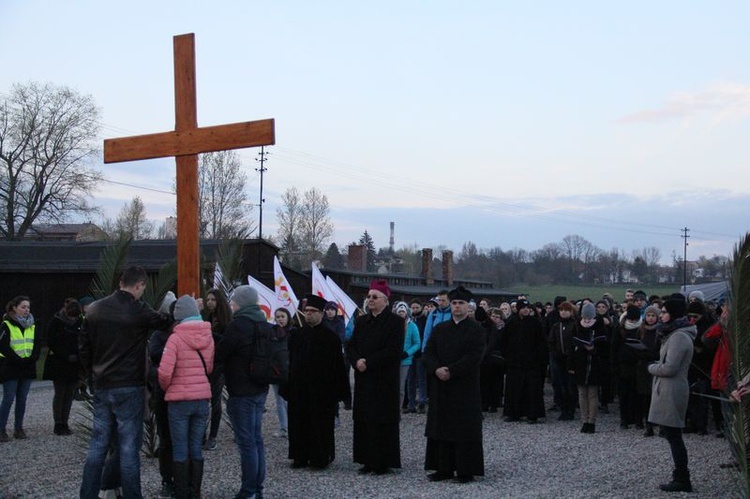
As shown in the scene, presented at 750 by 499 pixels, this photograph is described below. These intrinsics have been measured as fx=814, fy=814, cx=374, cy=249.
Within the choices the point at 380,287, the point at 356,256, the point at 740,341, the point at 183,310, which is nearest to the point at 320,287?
the point at 380,287

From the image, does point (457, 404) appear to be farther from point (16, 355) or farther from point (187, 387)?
point (16, 355)

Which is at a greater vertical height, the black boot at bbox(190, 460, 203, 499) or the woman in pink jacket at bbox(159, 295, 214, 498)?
the woman in pink jacket at bbox(159, 295, 214, 498)

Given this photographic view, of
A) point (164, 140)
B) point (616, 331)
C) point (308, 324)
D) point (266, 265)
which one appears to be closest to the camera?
point (164, 140)

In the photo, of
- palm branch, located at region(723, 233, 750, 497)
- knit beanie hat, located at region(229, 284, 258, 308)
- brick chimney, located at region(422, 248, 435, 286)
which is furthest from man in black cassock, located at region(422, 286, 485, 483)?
brick chimney, located at region(422, 248, 435, 286)

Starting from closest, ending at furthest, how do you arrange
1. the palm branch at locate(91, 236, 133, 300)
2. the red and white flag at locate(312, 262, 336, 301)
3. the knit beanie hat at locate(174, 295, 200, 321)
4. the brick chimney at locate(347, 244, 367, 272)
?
the knit beanie hat at locate(174, 295, 200, 321), the palm branch at locate(91, 236, 133, 300), the red and white flag at locate(312, 262, 336, 301), the brick chimney at locate(347, 244, 367, 272)

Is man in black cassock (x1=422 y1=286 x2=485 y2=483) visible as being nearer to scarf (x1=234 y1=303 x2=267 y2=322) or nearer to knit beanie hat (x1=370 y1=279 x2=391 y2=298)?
knit beanie hat (x1=370 y1=279 x2=391 y2=298)

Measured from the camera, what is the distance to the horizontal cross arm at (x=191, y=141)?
→ 832 centimetres

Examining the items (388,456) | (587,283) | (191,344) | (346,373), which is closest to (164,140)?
(191,344)

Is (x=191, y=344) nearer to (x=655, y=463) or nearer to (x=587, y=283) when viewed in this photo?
(x=655, y=463)

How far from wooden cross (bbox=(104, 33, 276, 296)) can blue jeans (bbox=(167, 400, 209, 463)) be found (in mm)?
1723

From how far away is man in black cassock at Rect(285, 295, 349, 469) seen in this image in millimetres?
9453

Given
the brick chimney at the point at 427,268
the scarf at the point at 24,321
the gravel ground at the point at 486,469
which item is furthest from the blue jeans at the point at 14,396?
the brick chimney at the point at 427,268

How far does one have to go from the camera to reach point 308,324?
9.62 meters

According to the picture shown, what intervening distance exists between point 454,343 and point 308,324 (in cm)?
176
